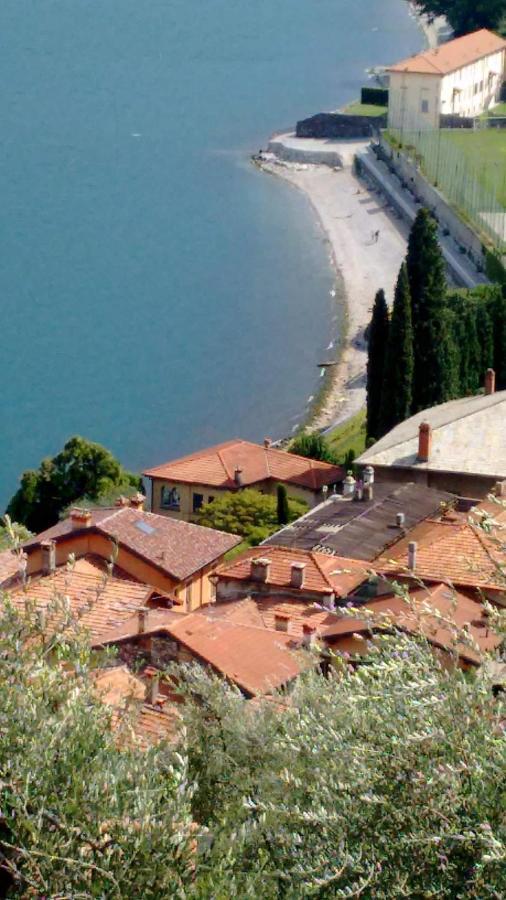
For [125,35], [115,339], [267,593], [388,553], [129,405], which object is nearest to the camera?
[267,593]

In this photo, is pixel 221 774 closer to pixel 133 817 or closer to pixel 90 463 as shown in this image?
pixel 133 817

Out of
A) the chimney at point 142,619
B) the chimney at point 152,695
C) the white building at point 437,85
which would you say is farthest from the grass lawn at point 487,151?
the chimney at point 152,695

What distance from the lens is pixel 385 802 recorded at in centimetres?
773

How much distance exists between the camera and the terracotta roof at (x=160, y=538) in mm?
22391

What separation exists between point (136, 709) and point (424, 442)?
59.7 ft

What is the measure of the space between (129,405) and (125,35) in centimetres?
6943

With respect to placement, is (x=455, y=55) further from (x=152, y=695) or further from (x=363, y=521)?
(x=152, y=695)

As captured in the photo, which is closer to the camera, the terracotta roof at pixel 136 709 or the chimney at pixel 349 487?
the terracotta roof at pixel 136 709

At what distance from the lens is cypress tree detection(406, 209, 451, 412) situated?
113 ft

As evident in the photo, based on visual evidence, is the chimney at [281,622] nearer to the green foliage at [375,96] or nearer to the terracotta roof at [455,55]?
the terracotta roof at [455,55]

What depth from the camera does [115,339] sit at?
5478 cm

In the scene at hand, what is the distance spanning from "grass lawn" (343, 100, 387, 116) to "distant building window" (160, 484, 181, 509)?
Result: 45373 millimetres

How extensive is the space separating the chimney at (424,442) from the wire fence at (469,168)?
82.9 ft

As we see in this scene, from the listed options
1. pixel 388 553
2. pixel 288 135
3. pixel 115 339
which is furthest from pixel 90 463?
pixel 288 135
